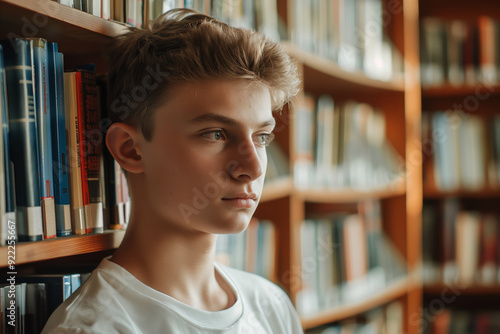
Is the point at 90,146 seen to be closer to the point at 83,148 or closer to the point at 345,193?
the point at 83,148

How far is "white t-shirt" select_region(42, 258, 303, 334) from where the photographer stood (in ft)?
2.42

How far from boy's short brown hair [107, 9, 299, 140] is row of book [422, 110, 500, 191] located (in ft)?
5.25

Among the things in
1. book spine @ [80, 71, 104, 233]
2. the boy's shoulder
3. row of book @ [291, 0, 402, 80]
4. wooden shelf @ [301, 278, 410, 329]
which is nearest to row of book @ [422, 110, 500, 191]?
row of book @ [291, 0, 402, 80]

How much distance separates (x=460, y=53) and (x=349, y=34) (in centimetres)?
73

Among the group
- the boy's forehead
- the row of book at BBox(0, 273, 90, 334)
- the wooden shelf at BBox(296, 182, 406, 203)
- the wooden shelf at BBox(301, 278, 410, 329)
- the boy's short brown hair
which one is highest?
the boy's short brown hair

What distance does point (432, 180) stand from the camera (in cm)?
233

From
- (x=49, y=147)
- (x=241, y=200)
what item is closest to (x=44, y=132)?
(x=49, y=147)

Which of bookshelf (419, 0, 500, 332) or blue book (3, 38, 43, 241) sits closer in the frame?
blue book (3, 38, 43, 241)

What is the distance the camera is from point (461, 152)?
2.32m

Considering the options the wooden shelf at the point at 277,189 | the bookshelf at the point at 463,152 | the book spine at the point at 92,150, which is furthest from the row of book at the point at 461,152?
the book spine at the point at 92,150

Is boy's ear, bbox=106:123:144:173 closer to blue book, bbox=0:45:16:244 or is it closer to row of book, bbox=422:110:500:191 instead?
blue book, bbox=0:45:16:244

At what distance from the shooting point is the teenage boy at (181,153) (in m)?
0.85

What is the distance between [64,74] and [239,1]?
66cm

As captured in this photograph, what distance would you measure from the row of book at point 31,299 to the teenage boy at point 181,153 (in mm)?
84
